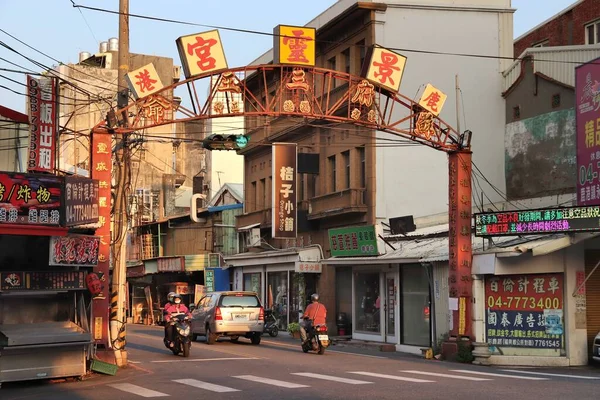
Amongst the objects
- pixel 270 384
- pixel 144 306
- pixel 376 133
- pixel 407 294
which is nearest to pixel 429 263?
pixel 407 294

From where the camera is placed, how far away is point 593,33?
36.4 meters

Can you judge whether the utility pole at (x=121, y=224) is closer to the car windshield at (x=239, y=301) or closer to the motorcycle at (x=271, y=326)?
the car windshield at (x=239, y=301)

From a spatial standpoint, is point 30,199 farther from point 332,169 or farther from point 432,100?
point 332,169

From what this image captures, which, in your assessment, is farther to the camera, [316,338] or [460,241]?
[316,338]

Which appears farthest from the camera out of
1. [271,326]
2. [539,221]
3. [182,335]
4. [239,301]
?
[271,326]

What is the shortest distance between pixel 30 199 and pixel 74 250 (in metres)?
1.50

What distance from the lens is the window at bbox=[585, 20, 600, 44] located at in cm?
3603

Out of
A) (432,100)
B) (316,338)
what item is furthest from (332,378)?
(432,100)

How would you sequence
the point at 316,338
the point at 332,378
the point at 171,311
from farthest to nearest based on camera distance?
the point at 316,338 → the point at 171,311 → the point at 332,378

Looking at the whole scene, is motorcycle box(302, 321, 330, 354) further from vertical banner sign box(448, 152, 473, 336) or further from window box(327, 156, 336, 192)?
window box(327, 156, 336, 192)

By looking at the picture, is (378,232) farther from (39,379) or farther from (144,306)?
(144,306)

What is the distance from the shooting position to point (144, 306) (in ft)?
185

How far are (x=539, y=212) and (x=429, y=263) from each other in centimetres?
509

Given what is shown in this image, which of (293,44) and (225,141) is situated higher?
(293,44)
